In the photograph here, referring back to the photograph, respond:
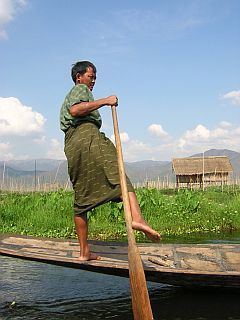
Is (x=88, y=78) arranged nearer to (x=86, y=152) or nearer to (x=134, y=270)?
(x=86, y=152)

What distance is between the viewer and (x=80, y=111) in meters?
3.52

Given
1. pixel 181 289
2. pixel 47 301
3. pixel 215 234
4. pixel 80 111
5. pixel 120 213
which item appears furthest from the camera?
pixel 120 213

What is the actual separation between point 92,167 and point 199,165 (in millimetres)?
23558

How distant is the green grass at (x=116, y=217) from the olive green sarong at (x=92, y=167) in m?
4.66

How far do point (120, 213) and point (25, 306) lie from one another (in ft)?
19.0

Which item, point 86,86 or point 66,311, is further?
point 66,311

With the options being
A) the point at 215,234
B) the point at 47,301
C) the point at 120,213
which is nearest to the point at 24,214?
the point at 120,213

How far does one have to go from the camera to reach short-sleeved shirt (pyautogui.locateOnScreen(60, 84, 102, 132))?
355cm

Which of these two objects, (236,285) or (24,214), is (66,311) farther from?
(24,214)

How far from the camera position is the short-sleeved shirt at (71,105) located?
355 cm

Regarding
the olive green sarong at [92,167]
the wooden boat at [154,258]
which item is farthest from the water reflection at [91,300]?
the olive green sarong at [92,167]

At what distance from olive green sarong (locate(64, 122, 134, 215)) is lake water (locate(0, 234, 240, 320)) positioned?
95 cm

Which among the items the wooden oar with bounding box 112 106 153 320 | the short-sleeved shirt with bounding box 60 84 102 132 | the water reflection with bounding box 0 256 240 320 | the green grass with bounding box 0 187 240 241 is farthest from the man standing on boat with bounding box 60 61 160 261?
the green grass with bounding box 0 187 240 241

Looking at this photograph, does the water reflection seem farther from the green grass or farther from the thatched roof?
the thatched roof
